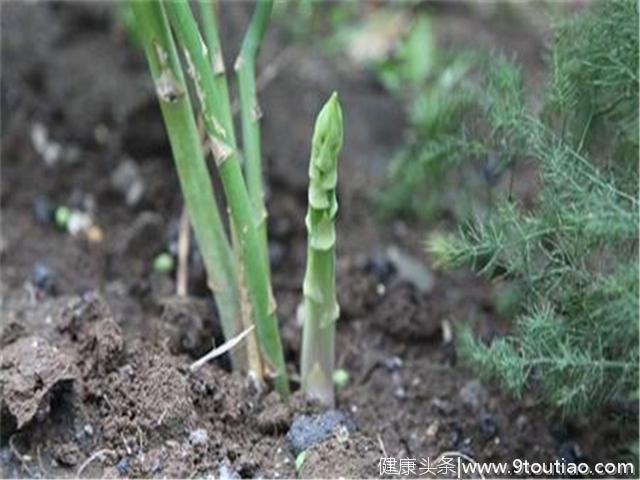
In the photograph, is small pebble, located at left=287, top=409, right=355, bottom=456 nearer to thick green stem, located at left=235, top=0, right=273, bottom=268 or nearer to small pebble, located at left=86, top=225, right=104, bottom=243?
thick green stem, located at left=235, top=0, right=273, bottom=268

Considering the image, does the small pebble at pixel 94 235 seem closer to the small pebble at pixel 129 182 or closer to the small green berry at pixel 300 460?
the small pebble at pixel 129 182

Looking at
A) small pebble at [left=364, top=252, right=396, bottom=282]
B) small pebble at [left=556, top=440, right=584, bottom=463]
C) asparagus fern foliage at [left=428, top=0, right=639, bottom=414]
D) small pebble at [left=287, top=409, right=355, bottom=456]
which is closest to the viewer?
asparagus fern foliage at [left=428, top=0, right=639, bottom=414]

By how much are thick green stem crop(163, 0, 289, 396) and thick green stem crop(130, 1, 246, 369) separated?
0.09 ft

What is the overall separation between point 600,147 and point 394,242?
1.69 feet

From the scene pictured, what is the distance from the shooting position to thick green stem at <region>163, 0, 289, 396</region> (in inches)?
44.8

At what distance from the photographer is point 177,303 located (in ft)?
4.36

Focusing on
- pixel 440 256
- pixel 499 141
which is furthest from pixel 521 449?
pixel 499 141

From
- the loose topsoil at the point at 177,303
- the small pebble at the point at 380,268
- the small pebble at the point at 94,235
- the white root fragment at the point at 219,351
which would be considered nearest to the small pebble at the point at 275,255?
the loose topsoil at the point at 177,303

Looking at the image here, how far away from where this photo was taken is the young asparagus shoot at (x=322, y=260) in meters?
1.09

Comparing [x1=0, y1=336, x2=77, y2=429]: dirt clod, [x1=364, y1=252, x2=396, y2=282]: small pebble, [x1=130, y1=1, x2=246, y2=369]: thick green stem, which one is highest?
[x1=130, y1=1, x2=246, y2=369]: thick green stem

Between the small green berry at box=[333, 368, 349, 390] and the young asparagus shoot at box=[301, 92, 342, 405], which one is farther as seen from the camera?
the small green berry at box=[333, 368, 349, 390]

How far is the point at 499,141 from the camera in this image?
1.24 metres

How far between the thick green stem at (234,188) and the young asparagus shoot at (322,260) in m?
0.04

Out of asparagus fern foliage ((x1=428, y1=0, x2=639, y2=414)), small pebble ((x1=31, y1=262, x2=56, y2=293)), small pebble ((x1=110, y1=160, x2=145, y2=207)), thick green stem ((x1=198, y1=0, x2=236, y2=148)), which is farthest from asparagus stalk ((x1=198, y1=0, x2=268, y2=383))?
small pebble ((x1=110, y1=160, x2=145, y2=207))
